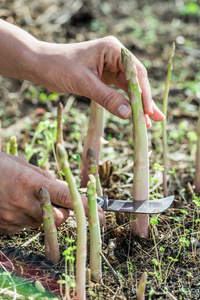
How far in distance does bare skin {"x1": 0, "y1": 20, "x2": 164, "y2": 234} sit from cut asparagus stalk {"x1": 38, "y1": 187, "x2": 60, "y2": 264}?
99 mm

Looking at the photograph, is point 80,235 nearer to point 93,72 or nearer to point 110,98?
point 110,98

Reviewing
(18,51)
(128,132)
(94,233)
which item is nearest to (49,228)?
(94,233)

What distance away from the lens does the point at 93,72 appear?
6.98 feet

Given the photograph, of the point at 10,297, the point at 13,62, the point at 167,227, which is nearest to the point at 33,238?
the point at 10,297

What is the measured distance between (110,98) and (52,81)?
413mm

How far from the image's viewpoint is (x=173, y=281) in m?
1.93

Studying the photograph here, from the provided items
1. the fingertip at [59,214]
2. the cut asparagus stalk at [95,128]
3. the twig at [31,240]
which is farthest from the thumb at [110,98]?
the twig at [31,240]

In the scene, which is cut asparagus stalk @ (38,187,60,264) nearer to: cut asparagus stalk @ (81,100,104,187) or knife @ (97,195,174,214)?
knife @ (97,195,174,214)

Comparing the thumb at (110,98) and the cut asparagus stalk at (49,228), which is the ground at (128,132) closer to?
the cut asparagus stalk at (49,228)

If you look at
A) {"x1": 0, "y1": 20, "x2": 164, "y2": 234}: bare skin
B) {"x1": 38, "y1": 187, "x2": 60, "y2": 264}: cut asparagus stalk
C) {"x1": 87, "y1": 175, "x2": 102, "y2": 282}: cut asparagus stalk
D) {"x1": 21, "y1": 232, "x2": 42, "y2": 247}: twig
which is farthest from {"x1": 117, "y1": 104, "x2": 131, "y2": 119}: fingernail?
{"x1": 21, "y1": 232, "x2": 42, "y2": 247}: twig

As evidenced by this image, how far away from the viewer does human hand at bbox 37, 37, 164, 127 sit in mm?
2031

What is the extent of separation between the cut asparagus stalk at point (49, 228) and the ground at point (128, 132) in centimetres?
5

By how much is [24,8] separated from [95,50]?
4016 mm

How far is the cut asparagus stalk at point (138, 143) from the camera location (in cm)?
194
